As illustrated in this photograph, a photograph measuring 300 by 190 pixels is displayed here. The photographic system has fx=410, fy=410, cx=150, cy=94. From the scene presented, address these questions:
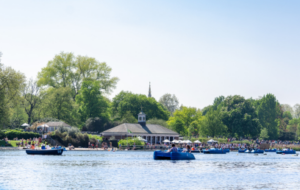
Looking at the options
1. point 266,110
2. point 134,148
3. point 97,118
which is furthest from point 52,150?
point 266,110

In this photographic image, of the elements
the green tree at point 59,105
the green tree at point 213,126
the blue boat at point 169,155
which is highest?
the green tree at point 59,105

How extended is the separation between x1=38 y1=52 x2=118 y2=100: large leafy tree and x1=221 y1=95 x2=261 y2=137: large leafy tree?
128 feet

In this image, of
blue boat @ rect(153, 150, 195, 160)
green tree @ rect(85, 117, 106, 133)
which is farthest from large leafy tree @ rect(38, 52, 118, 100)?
blue boat @ rect(153, 150, 195, 160)

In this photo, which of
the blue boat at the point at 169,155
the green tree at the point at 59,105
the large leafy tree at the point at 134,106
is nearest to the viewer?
the blue boat at the point at 169,155

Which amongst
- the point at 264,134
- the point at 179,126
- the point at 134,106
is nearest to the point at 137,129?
the point at 134,106

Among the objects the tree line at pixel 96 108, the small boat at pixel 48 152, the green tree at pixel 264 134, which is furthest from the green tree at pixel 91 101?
the green tree at pixel 264 134

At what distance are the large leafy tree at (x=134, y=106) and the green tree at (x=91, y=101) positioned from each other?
42.1 ft

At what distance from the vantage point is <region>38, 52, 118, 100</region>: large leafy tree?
124 m

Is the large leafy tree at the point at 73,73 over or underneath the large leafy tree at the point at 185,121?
over

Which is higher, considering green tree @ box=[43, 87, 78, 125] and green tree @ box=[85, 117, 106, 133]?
green tree @ box=[43, 87, 78, 125]

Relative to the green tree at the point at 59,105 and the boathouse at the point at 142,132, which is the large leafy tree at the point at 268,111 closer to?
the boathouse at the point at 142,132

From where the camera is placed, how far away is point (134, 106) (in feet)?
437

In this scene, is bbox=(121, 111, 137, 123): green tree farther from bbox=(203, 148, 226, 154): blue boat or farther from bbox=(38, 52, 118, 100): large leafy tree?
bbox=(203, 148, 226, 154): blue boat

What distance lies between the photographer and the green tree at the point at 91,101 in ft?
387
